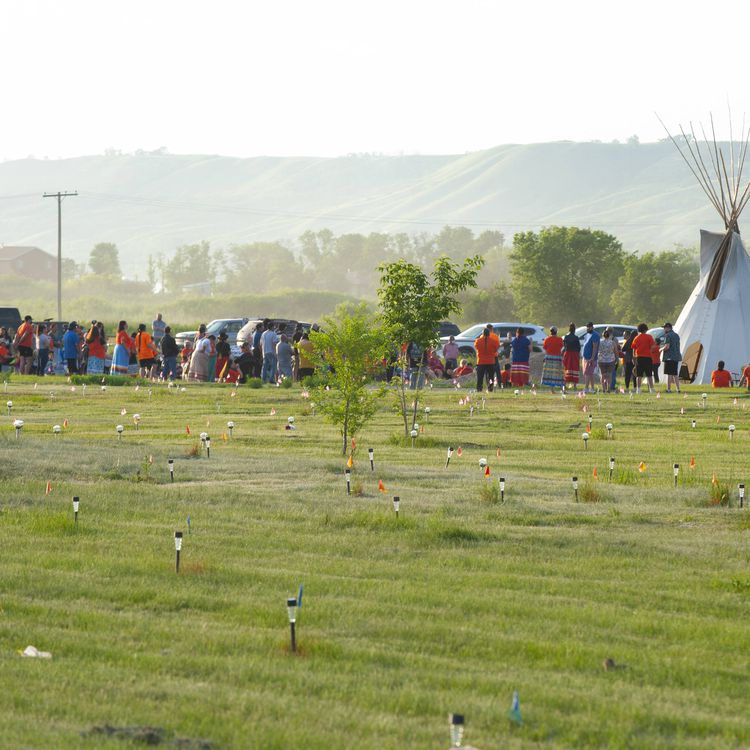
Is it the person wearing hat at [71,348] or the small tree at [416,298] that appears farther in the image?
the person wearing hat at [71,348]

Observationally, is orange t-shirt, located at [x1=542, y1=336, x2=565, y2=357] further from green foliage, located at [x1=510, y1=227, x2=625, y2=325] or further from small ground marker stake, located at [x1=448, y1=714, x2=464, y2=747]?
green foliage, located at [x1=510, y1=227, x2=625, y2=325]

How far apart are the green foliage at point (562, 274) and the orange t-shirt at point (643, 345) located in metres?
55.0

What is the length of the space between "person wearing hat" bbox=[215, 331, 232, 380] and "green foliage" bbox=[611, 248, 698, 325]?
52789 mm

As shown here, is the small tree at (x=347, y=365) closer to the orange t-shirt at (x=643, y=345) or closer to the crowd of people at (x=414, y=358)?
the crowd of people at (x=414, y=358)

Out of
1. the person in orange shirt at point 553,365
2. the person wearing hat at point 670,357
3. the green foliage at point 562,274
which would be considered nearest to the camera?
the person wearing hat at point 670,357

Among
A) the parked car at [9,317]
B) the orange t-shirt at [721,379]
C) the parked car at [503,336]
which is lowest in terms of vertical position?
the orange t-shirt at [721,379]

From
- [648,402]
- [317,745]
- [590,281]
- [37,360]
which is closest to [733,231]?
[648,402]

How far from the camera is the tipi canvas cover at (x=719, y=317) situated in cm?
4181

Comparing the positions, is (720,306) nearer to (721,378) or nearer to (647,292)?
(721,378)

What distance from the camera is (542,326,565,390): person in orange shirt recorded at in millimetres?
36344

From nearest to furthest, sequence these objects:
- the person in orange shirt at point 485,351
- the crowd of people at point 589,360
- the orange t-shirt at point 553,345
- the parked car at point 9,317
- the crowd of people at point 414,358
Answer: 1. the person in orange shirt at point 485,351
2. the crowd of people at point 589,360
3. the crowd of people at point 414,358
4. the orange t-shirt at point 553,345
5. the parked car at point 9,317

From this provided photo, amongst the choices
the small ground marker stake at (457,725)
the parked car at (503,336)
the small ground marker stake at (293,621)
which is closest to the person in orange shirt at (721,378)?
the parked car at (503,336)

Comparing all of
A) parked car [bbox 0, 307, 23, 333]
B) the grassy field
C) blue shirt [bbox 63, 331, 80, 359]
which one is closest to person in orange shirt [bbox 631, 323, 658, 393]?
blue shirt [bbox 63, 331, 80, 359]

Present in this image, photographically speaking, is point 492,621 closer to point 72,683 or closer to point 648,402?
point 72,683
